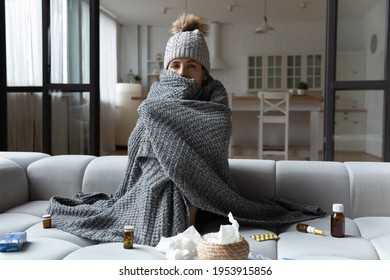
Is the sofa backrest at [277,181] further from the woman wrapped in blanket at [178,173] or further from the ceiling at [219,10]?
the ceiling at [219,10]

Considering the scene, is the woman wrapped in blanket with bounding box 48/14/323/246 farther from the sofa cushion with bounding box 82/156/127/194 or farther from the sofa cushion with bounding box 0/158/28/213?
the sofa cushion with bounding box 0/158/28/213

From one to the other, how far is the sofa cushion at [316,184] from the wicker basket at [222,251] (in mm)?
801

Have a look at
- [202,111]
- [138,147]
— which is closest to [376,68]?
[202,111]

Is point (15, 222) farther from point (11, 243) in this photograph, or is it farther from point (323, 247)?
point (323, 247)

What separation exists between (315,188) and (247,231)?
451 mm

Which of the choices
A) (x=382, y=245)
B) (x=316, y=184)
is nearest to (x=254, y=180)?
(x=316, y=184)

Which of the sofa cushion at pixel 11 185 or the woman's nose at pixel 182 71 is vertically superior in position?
the woman's nose at pixel 182 71

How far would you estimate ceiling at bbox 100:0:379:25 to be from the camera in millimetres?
6078

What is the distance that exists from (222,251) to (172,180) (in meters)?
0.46

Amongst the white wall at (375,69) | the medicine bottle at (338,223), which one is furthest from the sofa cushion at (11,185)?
the white wall at (375,69)

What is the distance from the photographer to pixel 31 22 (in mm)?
3422

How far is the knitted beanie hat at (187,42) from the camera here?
169 cm

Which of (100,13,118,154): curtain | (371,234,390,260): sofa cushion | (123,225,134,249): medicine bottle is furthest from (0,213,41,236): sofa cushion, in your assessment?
(100,13,118,154): curtain

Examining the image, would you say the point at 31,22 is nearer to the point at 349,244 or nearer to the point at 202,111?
the point at 202,111
